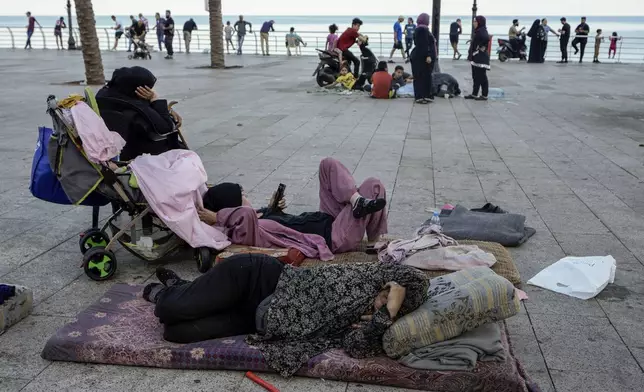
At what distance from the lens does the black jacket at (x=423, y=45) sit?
12844 mm

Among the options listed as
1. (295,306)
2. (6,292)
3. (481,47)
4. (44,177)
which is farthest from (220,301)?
(481,47)

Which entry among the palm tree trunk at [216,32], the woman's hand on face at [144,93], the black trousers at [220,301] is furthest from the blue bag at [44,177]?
Result: the palm tree trunk at [216,32]

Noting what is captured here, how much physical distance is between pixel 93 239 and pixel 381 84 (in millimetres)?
10010

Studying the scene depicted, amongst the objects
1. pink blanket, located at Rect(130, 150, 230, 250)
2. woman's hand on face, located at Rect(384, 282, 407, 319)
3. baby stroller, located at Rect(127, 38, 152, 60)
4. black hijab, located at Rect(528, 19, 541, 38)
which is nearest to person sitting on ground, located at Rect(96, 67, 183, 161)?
pink blanket, located at Rect(130, 150, 230, 250)

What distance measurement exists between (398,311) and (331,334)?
38 cm

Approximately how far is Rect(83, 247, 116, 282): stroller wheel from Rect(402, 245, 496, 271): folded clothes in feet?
6.43

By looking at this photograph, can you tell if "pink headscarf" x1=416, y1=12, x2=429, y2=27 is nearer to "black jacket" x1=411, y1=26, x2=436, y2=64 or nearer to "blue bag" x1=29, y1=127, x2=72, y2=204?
"black jacket" x1=411, y1=26, x2=436, y2=64

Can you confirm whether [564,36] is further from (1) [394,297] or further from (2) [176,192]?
(1) [394,297]

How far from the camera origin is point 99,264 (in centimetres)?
430

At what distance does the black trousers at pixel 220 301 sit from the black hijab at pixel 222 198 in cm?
142

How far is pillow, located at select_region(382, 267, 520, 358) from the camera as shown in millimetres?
3113

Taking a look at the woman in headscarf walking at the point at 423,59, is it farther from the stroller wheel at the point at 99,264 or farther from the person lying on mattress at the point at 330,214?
the stroller wheel at the point at 99,264

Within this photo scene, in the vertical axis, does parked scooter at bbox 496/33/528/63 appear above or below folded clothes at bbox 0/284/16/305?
above

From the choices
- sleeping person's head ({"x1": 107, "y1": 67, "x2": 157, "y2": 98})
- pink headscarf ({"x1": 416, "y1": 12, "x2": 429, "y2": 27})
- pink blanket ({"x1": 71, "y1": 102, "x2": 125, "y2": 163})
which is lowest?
pink blanket ({"x1": 71, "y1": 102, "x2": 125, "y2": 163})
